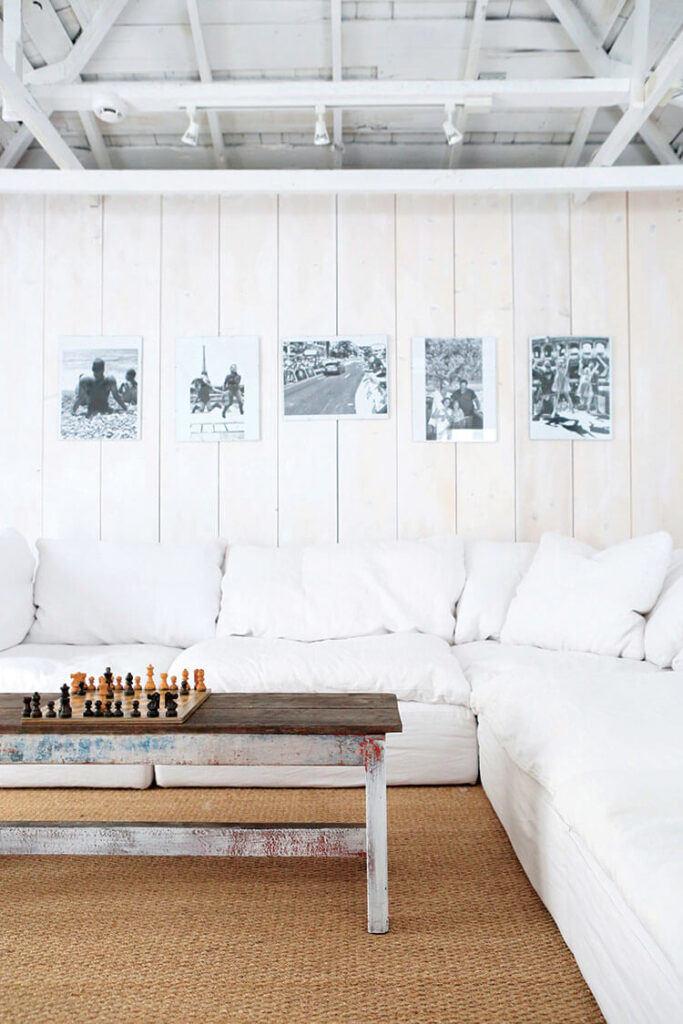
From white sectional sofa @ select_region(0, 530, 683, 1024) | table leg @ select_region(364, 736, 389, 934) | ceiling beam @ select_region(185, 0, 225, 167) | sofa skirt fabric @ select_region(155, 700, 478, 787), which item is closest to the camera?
white sectional sofa @ select_region(0, 530, 683, 1024)

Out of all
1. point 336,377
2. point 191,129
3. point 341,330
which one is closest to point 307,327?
point 341,330

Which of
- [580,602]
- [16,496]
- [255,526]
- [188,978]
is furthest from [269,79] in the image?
[188,978]

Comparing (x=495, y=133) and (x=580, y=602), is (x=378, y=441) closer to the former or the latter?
(x=580, y=602)

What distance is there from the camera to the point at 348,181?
11.3 feet

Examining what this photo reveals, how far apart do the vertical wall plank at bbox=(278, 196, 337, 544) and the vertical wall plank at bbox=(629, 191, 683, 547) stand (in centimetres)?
140

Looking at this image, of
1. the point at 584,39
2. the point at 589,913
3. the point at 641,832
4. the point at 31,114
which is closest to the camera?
the point at 641,832

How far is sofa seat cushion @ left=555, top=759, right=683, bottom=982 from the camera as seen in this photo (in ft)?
3.51

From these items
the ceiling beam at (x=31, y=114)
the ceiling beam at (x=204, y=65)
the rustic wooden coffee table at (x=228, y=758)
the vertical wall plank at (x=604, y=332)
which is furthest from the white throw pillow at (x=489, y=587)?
the ceiling beam at (x=31, y=114)

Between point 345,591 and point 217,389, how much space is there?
3.91ft

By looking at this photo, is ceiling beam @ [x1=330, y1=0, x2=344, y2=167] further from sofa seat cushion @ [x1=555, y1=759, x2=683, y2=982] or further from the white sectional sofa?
sofa seat cushion @ [x1=555, y1=759, x2=683, y2=982]

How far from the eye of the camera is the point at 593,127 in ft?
12.1

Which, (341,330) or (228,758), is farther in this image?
(341,330)

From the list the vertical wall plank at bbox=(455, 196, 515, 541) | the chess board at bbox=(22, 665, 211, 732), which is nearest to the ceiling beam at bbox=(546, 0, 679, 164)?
the vertical wall plank at bbox=(455, 196, 515, 541)

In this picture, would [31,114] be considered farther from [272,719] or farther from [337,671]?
[272,719]
